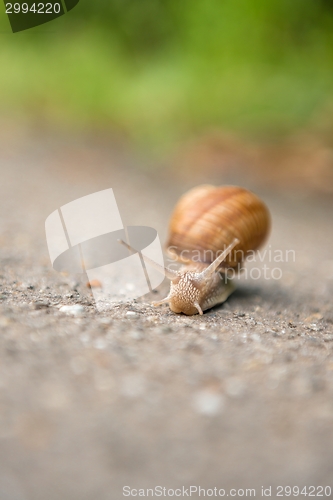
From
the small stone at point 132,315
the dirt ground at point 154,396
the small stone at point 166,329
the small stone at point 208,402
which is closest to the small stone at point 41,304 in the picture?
the dirt ground at point 154,396

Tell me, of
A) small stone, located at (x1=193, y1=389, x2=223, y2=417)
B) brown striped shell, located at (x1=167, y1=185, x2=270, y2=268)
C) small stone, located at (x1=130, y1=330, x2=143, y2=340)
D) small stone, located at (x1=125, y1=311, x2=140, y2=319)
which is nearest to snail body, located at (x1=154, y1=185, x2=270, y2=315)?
brown striped shell, located at (x1=167, y1=185, x2=270, y2=268)

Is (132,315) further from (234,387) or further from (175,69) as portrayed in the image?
(175,69)

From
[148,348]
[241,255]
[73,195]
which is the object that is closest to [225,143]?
[73,195]

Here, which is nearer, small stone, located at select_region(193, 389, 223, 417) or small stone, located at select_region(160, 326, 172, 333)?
small stone, located at select_region(193, 389, 223, 417)

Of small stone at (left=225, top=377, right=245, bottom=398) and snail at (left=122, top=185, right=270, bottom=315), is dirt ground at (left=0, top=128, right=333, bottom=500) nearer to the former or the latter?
small stone at (left=225, top=377, right=245, bottom=398)

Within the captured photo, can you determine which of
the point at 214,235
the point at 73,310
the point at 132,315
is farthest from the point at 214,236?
the point at 73,310

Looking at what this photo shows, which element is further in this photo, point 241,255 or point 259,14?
point 259,14

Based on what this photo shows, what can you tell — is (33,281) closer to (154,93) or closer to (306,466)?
(306,466)
